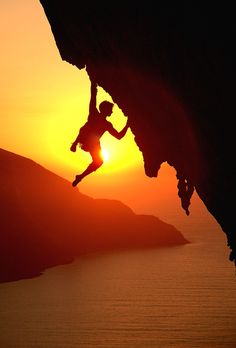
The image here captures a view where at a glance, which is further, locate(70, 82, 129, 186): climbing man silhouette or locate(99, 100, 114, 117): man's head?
locate(70, 82, 129, 186): climbing man silhouette

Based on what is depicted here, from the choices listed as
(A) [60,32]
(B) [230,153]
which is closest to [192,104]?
(B) [230,153]

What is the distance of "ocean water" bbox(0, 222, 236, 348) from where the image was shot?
107 metres

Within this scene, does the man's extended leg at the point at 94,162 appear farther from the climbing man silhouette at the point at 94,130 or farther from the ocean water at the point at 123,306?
the ocean water at the point at 123,306

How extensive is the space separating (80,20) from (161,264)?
6908 inches

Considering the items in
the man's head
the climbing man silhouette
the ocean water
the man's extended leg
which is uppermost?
the man's head

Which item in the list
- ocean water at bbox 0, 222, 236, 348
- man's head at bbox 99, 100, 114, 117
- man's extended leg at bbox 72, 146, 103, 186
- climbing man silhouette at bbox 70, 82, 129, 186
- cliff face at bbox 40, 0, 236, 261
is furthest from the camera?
ocean water at bbox 0, 222, 236, 348

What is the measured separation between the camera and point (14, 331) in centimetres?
10938

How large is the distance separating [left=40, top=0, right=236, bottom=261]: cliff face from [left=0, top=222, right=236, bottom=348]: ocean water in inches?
3770

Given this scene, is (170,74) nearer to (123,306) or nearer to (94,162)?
(94,162)

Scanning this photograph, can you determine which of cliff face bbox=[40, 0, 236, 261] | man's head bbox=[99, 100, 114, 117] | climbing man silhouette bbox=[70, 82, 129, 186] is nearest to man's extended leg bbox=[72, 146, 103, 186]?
climbing man silhouette bbox=[70, 82, 129, 186]

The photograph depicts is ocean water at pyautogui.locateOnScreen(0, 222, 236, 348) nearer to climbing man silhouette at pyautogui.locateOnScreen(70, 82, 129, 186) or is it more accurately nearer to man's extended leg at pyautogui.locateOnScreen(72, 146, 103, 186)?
man's extended leg at pyautogui.locateOnScreen(72, 146, 103, 186)

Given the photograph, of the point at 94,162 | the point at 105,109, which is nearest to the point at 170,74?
the point at 105,109

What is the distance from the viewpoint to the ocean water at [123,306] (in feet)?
350

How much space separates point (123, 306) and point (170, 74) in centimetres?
12524
